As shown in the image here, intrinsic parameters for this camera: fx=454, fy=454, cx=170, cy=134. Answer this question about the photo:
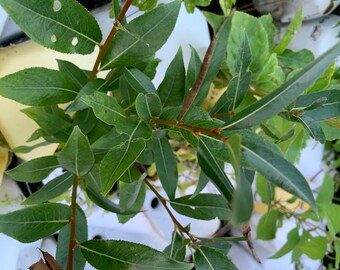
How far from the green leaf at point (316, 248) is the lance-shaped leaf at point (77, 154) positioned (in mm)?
568

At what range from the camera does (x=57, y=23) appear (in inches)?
17.3

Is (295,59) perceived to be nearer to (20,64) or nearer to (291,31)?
(291,31)

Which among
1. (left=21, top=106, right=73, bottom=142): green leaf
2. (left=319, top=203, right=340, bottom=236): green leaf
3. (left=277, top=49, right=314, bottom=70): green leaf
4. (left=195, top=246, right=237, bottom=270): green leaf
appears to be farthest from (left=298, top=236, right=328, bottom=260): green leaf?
(left=21, top=106, right=73, bottom=142): green leaf

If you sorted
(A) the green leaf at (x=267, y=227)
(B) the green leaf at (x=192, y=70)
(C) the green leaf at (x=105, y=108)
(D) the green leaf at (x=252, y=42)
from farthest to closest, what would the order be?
(A) the green leaf at (x=267, y=227) < (D) the green leaf at (x=252, y=42) < (B) the green leaf at (x=192, y=70) < (C) the green leaf at (x=105, y=108)

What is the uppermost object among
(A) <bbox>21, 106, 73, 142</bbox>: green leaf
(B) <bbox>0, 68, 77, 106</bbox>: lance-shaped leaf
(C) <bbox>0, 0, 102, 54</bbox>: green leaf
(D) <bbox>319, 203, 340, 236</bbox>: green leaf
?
(C) <bbox>0, 0, 102, 54</bbox>: green leaf

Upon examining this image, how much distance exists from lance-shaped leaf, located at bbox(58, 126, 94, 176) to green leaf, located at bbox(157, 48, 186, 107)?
0.41 ft

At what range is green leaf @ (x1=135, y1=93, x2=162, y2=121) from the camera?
432mm

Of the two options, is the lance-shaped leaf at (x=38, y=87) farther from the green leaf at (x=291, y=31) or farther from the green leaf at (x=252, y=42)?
the green leaf at (x=291, y=31)

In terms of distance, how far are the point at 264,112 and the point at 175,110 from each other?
0.12 m

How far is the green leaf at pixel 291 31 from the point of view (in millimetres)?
739

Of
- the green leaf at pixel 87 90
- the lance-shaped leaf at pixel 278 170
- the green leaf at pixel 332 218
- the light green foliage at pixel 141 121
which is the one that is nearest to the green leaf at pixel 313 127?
the light green foliage at pixel 141 121

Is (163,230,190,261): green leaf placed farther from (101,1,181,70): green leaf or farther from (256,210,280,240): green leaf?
(256,210,280,240): green leaf

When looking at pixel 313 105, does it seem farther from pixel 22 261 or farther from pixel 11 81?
pixel 22 261

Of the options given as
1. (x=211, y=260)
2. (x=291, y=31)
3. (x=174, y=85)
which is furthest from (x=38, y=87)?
(x=291, y=31)
